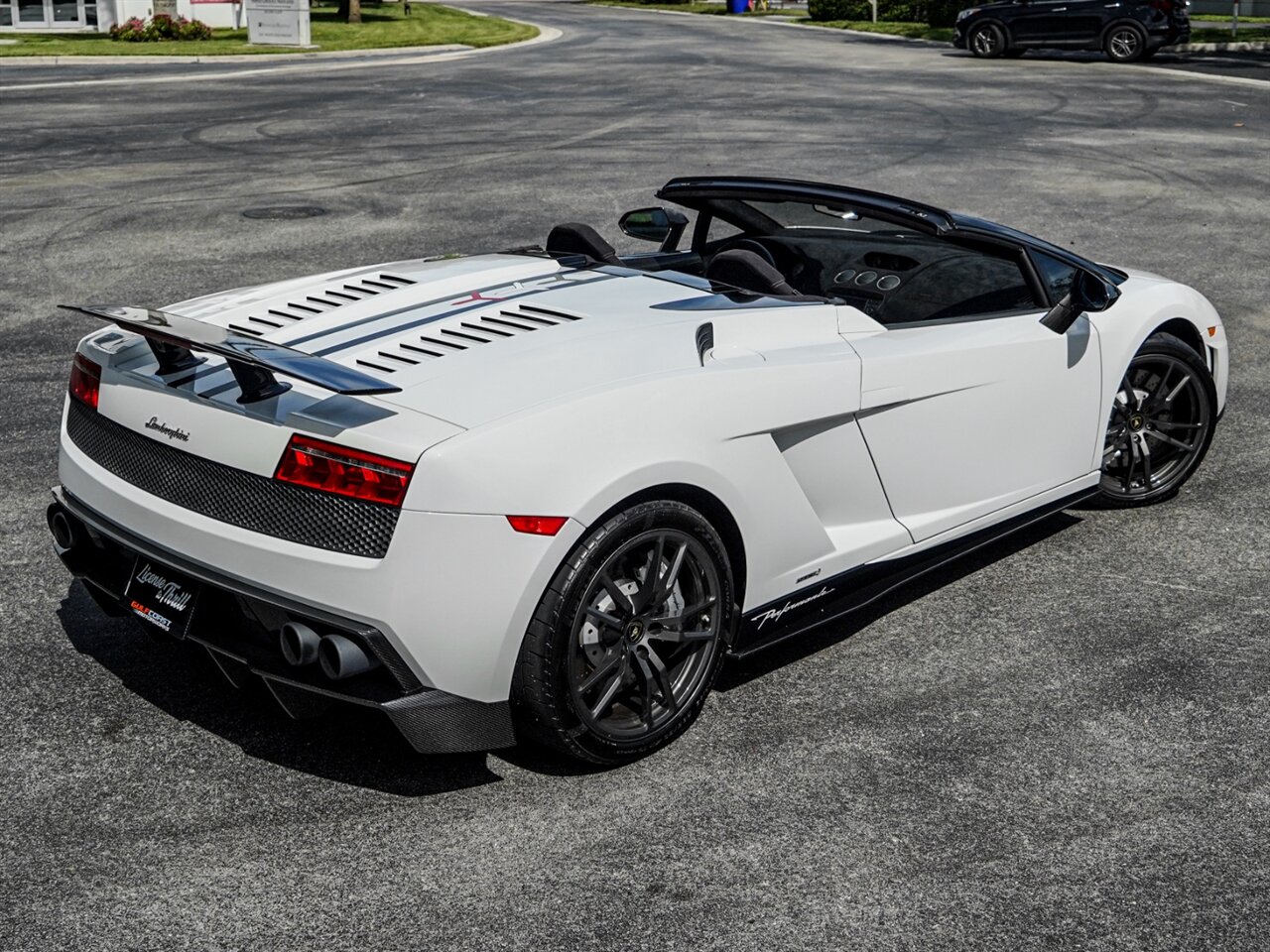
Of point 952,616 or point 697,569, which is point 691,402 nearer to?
point 697,569

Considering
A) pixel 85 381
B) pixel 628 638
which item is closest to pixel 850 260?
pixel 628 638

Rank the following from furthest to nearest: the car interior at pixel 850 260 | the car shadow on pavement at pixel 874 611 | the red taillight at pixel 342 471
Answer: the car interior at pixel 850 260
the car shadow on pavement at pixel 874 611
the red taillight at pixel 342 471

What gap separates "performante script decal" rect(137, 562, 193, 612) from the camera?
3775 mm

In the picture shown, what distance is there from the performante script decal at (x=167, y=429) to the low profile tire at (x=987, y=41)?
2806 cm

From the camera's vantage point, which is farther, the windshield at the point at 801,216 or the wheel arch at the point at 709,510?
the windshield at the point at 801,216

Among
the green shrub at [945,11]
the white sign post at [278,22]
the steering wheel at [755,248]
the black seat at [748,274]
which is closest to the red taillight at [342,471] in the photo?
the black seat at [748,274]

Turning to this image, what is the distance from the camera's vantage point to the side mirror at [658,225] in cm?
575

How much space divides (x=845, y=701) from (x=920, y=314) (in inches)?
58.4

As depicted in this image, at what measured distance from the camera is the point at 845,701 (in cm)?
440

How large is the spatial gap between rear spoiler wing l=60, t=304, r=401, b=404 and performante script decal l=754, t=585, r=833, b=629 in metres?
1.28

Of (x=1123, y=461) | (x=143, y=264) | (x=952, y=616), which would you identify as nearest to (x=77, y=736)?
(x=952, y=616)

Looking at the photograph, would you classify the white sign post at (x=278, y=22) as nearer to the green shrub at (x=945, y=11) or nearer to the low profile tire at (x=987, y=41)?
the low profile tire at (x=987, y=41)

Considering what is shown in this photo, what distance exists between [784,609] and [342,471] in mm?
1449

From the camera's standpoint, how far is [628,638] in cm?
386
